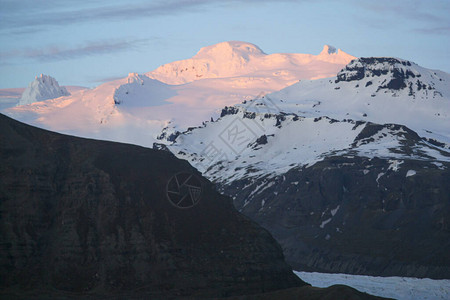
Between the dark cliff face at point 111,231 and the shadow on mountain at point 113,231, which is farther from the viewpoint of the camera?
the dark cliff face at point 111,231

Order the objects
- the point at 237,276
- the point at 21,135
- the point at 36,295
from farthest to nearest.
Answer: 1. the point at 21,135
2. the point at 237,276
3. the point at 36,295

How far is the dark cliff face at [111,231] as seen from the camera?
146 metres

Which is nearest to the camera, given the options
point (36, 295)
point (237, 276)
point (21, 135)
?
point (36, 295)

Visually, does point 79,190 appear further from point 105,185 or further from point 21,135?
point 21,135

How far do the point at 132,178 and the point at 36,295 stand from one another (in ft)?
99.3

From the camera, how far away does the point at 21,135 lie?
16225 cm

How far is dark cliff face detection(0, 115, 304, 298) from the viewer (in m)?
146

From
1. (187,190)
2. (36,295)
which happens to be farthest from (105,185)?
(36,295)

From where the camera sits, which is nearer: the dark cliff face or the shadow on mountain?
the shadow on mountain

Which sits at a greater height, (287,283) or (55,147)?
(55,147)

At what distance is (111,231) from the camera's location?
153 metres

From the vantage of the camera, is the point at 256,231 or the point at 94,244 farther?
the point at 256,231

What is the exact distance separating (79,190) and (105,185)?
15.0 feet

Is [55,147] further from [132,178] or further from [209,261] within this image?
[209,261]
